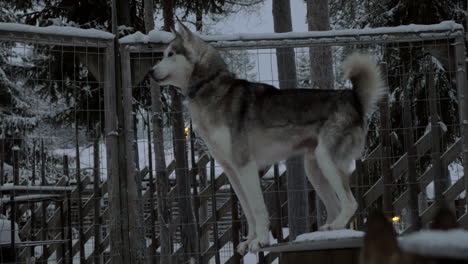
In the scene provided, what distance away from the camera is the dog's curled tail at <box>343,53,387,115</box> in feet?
15.4

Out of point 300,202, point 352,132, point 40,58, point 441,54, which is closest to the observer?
point 352,132

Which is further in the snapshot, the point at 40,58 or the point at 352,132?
the point at 40,58

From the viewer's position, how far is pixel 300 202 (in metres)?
6.82

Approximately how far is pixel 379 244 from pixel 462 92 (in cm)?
569

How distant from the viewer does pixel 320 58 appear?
720 cm

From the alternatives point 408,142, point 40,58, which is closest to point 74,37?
point 408,142

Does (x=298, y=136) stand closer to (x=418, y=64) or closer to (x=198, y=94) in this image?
(x=198, y=94)

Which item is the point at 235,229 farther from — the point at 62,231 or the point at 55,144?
the point at 55,144

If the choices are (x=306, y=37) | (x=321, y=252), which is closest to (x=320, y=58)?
(x=306, y=37)

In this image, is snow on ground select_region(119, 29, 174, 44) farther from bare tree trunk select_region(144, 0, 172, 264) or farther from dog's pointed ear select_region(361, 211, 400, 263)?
dog's pointed ear select_region(361, 211, 400, 263)

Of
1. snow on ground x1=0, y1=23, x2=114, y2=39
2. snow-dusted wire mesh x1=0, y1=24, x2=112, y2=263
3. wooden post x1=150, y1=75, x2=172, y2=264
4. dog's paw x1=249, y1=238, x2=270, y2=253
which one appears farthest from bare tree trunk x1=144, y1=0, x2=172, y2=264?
dog's paw x1=249, y1=238, x2=270, y2=253

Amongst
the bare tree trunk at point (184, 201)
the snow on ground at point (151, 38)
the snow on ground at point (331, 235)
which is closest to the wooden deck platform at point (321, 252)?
the snow on ground at point (331, 235)

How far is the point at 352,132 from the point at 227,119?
0.99m

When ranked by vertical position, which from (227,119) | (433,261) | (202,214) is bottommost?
(202,214)
